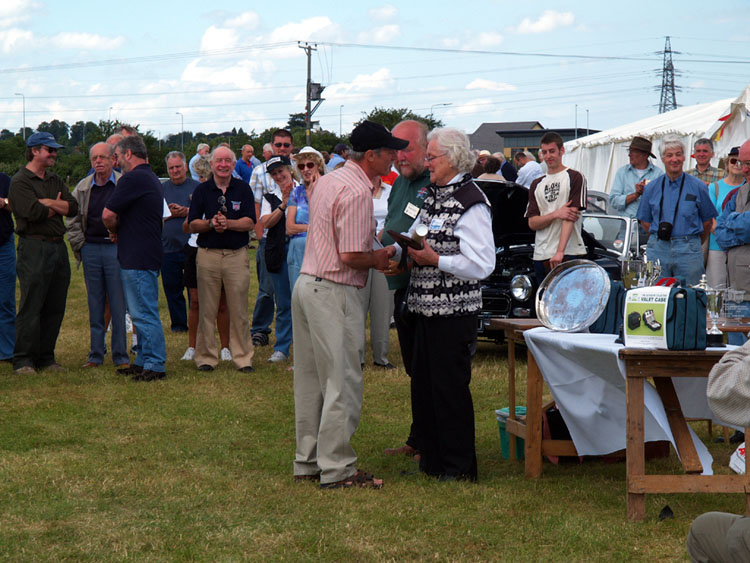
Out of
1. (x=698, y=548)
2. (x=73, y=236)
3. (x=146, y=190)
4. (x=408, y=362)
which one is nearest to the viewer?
(x=698, y=548)

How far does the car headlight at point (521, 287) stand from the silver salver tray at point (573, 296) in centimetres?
372

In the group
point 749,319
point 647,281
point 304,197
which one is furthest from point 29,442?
point 749,319

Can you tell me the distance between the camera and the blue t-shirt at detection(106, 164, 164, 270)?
27.9ft

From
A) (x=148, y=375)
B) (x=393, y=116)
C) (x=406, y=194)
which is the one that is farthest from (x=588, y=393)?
(x=393, y=116)

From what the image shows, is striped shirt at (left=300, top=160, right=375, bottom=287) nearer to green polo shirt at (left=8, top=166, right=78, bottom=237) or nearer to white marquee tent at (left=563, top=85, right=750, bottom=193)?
green polo shirt at (left=8, top=166, right=78, bottom=237)

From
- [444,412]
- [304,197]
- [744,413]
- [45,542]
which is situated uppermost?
[304,197]

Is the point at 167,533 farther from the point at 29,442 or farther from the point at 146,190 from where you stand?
the point at 146,190

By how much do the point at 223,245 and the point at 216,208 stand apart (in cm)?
37

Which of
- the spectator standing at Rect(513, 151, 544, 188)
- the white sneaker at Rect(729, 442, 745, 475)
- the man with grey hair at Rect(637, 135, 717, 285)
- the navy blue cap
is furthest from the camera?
the navy blue cap

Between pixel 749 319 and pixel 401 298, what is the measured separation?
209 cm

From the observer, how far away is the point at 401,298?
18.9 feet

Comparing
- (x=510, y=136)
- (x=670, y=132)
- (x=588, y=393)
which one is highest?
(x=510, y=136)

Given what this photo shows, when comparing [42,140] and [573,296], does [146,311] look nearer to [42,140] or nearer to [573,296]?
[42,140]

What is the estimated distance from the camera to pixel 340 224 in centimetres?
514
